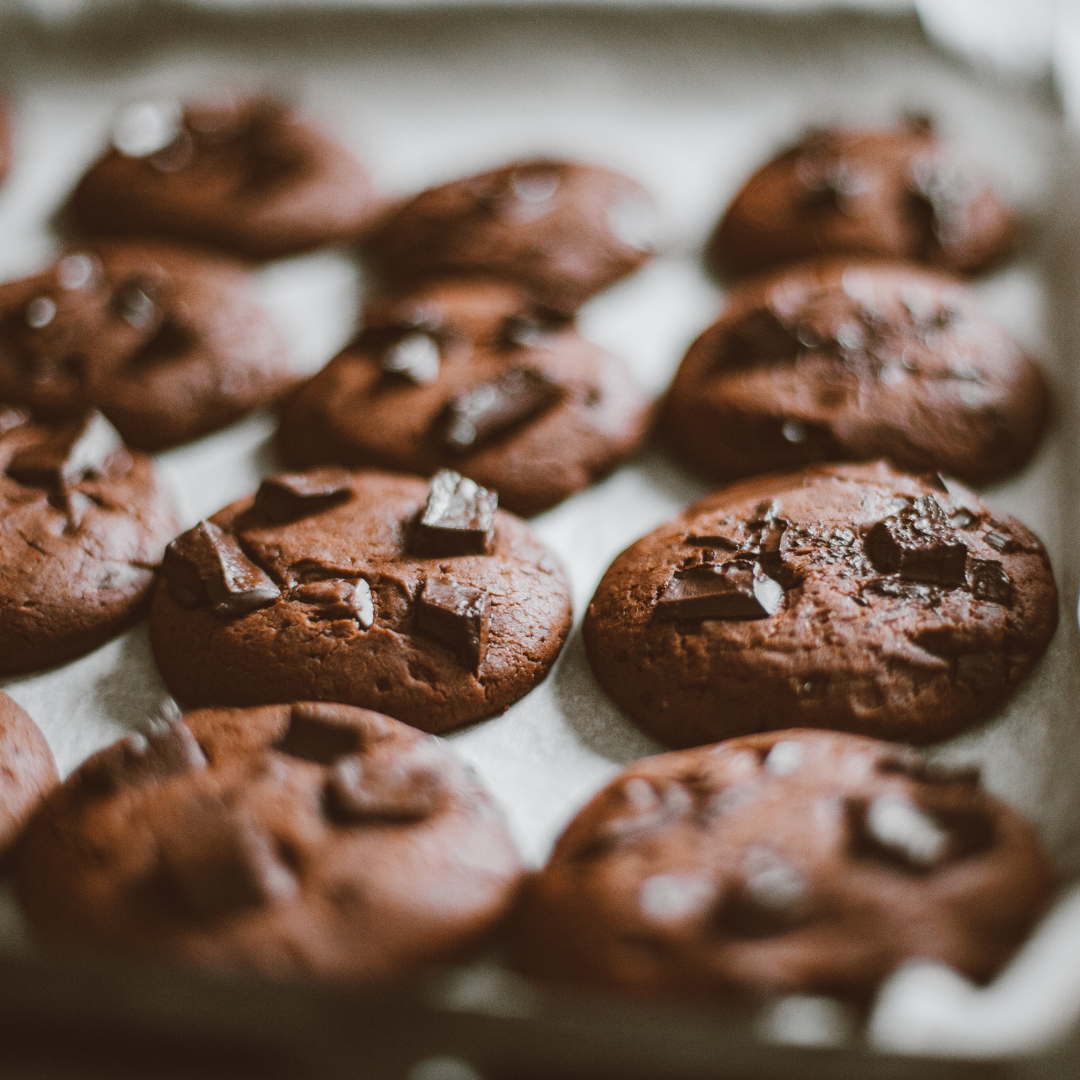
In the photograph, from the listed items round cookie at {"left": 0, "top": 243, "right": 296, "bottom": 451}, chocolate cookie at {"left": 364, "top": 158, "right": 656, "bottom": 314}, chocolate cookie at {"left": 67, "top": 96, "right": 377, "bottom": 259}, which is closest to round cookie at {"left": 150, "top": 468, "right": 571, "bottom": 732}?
round cookie at {"left": 0, "top": 243, "right": 296, "bottom": 451}

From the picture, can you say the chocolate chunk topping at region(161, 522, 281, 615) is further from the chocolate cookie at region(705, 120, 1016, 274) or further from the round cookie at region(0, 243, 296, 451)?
the chocolate cookie at region(705, 120, 1016, 274)

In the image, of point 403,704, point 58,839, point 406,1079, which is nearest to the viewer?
point 406,1079

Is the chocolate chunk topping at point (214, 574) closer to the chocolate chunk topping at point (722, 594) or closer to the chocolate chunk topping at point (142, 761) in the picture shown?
the chocolate chunk topping at point (142, 761)

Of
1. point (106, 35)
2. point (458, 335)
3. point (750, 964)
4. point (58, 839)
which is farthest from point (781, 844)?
point (106, 35)

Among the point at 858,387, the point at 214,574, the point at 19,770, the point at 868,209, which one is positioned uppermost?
the point at 868,209

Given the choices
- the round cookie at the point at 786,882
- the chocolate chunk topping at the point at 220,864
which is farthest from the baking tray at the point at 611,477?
the chocolate chunk topping at the point at 220,864

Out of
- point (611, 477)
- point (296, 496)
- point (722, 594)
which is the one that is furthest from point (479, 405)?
point (722, 594)

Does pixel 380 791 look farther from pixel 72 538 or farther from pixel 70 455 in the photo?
pixel 70 455

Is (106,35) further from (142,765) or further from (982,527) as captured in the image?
(982,527)

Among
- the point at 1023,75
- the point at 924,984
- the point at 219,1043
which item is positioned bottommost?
the point at 219,1043
